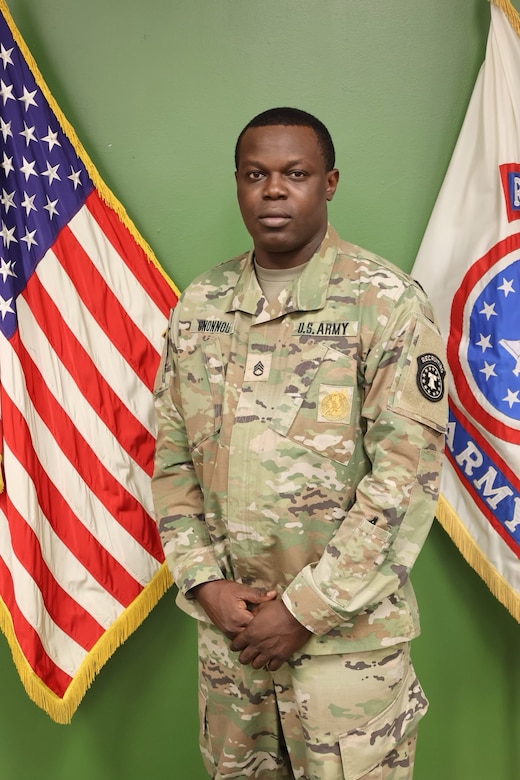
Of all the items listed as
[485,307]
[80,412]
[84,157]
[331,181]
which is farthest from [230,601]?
[84,157]

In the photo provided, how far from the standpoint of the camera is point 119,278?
5.65 ft

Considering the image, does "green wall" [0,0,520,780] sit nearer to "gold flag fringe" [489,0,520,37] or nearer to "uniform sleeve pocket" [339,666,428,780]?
"gold flag fringe" [489,0,520,37]

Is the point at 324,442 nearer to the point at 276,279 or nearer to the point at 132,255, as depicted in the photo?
the point at 276,279

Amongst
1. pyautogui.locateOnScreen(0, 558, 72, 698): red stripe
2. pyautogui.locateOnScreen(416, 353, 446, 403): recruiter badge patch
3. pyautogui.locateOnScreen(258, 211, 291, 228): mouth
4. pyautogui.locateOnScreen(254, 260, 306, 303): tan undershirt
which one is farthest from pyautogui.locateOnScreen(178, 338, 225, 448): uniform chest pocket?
pyautogui.locateOnScreen(0, 558, 72, 698): red stripe

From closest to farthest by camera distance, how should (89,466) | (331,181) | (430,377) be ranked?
1. (430,377)
2. (331,181)
3. (89,466)

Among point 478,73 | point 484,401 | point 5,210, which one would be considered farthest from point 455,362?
point 5,210

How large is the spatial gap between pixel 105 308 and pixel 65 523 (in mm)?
484

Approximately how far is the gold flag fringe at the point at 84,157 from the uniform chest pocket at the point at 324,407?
0.63m

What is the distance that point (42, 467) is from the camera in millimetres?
1646

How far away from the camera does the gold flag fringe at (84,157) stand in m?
1.62

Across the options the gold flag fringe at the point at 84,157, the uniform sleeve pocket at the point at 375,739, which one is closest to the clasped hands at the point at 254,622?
the uniform sleeve pocket at the point at 375,739

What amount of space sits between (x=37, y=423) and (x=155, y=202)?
573 mm

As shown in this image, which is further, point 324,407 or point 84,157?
point 84,157

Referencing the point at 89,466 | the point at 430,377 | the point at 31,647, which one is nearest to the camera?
the point at 430,377
